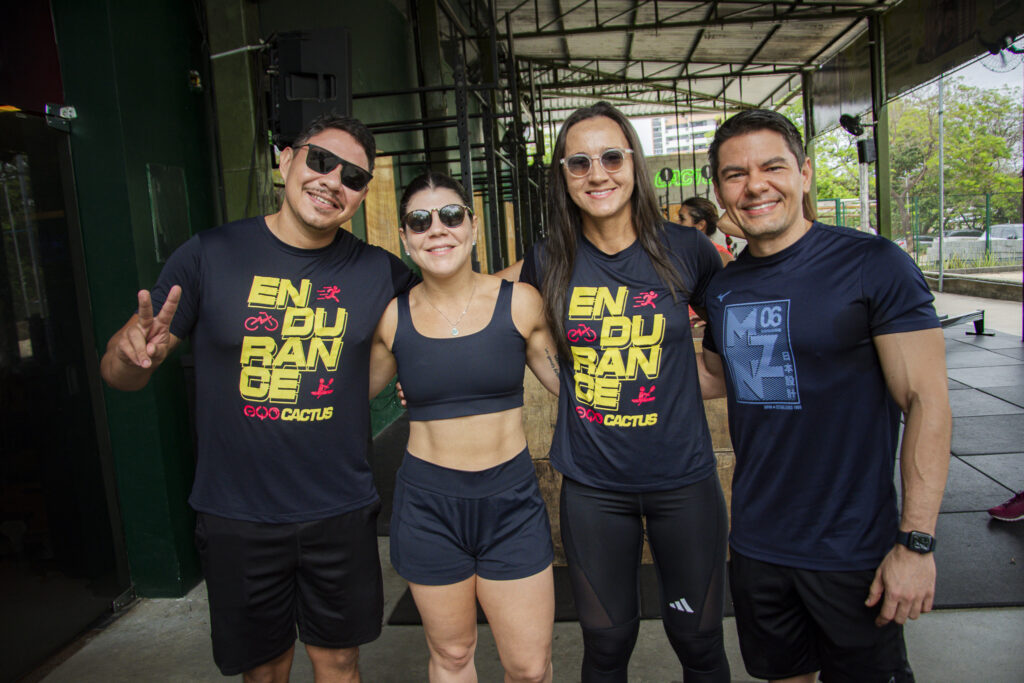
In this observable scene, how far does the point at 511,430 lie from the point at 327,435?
568 millimetres

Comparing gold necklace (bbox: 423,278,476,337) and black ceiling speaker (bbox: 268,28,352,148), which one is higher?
black ceiling speaker (bbox: 268,28,352,148)

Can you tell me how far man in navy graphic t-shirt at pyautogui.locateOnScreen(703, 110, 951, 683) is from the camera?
168 cm

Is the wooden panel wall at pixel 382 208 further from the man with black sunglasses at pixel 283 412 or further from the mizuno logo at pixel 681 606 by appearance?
the mizuno logo at pixel 681 606

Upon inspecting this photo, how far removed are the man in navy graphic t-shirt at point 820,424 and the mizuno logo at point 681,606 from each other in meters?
0.18

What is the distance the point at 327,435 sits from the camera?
219 centimetres

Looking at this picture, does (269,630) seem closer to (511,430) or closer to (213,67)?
(511,430)

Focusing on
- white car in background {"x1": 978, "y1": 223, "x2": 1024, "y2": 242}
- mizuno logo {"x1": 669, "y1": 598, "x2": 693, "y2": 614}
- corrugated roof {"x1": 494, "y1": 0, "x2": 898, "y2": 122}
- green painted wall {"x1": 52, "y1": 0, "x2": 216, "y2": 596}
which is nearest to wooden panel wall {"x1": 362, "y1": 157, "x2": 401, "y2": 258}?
green painted wall {"x1": 52, "y1": 0, "x2": 216, "y2": 596}

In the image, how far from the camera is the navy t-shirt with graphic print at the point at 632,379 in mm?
2080

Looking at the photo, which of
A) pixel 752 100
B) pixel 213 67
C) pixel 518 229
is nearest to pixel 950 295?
pixel 752 100

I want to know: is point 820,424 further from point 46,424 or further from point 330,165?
point 46,424

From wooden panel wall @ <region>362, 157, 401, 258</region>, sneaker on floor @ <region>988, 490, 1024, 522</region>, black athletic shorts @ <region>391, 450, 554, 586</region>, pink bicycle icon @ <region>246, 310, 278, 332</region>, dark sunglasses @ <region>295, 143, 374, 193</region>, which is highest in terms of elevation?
wooden panel wall @ <region>362, 157, 401, 258</region>

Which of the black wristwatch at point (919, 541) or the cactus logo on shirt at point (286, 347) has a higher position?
the cactus logo on shirt at point (286, 347)

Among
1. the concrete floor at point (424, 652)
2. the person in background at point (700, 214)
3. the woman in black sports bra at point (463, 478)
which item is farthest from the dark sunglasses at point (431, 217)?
the person in background at point (700, 214)

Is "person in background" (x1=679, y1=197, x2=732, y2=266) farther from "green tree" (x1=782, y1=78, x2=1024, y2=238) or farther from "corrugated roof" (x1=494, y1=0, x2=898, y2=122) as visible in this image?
"green tree" (x1=782, y1=78, x2=1024, y2=238)
